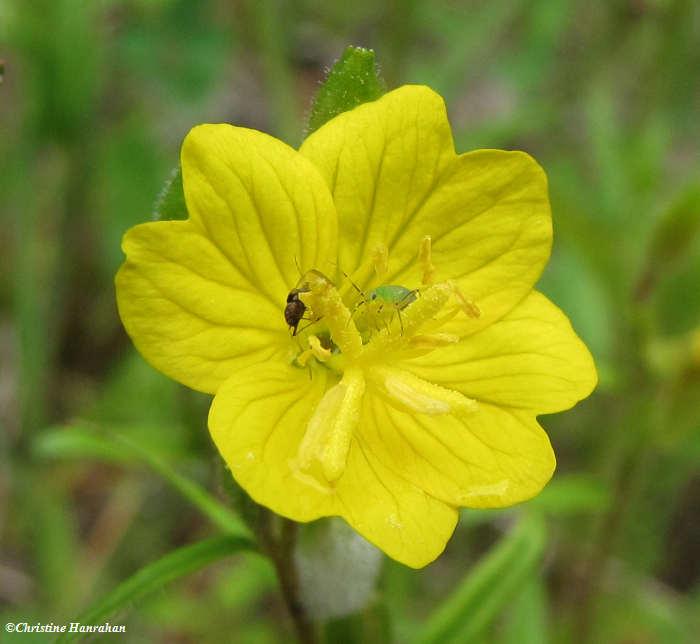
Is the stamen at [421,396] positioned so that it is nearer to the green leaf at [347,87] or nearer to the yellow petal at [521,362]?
the yellow petal at [521,362]

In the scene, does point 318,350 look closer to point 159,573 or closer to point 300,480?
point 300,480

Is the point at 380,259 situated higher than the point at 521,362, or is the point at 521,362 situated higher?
the point at 380,259

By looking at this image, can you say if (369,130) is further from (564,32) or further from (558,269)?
(564,32)

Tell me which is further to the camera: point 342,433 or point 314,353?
point 314,353

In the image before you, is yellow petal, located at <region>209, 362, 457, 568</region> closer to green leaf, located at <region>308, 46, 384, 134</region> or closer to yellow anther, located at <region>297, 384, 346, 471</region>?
yellow anther, located at <region>297, 384, 346, 471</region>

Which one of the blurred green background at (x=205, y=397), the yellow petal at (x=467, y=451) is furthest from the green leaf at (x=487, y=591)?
the yellow petal at (x=467, y=451)

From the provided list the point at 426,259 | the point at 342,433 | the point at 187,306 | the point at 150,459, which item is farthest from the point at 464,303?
the point at 150,459

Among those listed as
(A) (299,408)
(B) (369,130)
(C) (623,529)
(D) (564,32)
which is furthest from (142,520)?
(D) (564,32)
